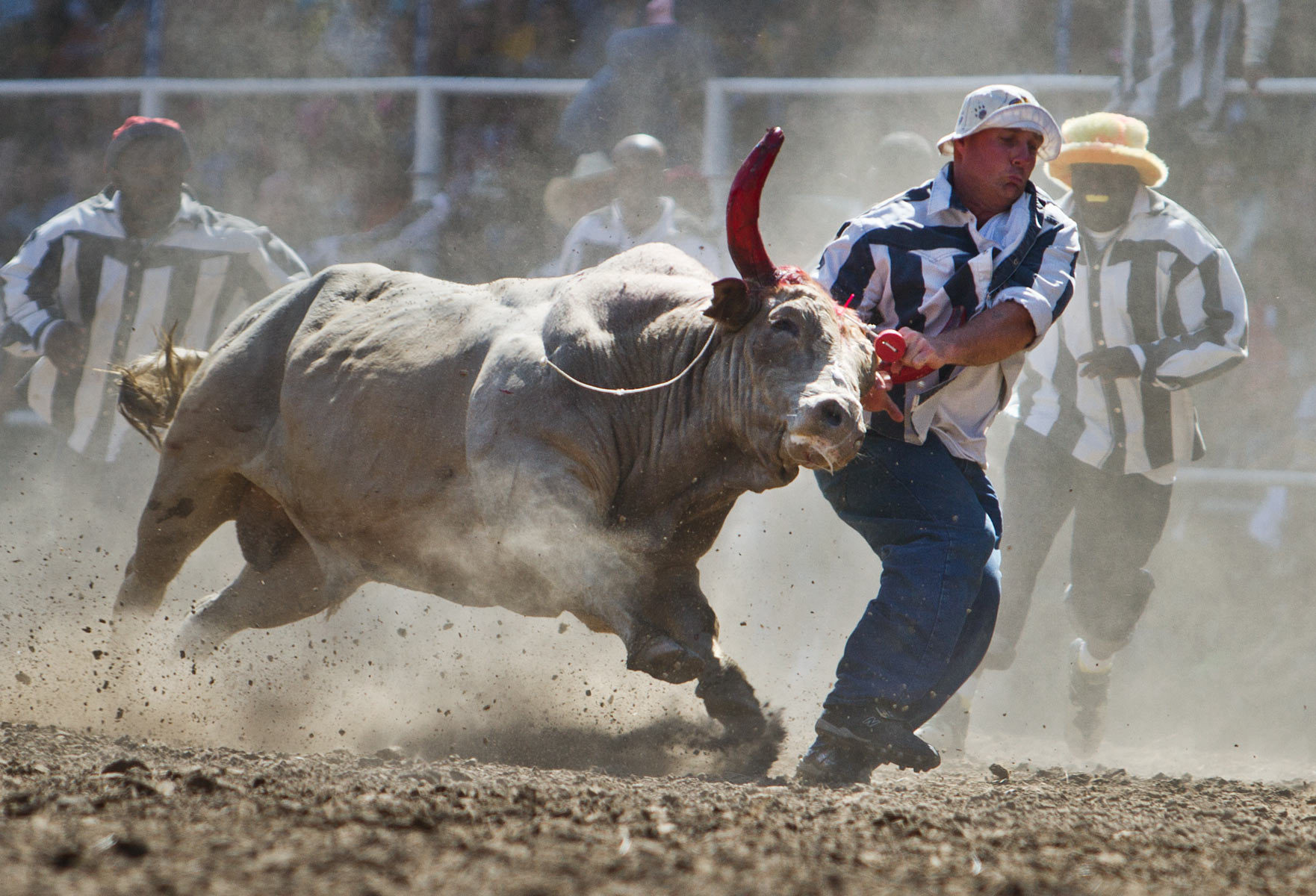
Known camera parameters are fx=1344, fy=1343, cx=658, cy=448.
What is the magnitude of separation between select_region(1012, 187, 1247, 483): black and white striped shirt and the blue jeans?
1.95m

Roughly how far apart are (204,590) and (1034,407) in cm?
382

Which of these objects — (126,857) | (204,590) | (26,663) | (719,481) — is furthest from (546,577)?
(204,590)

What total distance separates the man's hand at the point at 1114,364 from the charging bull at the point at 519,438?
1.97m

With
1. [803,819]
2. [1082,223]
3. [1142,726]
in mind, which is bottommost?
[1142,726]

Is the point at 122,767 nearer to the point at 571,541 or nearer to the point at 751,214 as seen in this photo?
the point at 571,541

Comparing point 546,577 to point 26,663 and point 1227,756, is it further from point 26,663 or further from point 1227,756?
point 1227,756

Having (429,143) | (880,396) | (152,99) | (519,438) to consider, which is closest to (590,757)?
(519,438)

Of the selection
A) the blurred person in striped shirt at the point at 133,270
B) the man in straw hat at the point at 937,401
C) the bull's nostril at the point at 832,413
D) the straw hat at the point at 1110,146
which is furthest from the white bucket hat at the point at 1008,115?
the blurred person in striped shirt at the point at 133,270

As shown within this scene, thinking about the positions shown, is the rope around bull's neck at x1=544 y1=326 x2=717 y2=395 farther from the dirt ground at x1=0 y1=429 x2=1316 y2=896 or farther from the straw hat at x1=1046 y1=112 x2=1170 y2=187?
the straw hat at x1=1046 y1=112 x2=1170 y2=187

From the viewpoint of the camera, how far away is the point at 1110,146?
534 centimetres

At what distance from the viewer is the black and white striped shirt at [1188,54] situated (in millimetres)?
6438

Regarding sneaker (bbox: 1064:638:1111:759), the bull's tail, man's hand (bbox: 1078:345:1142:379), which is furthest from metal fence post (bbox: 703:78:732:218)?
the bull's tail

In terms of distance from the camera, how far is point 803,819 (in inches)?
95.5

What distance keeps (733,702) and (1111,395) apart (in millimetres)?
2448
